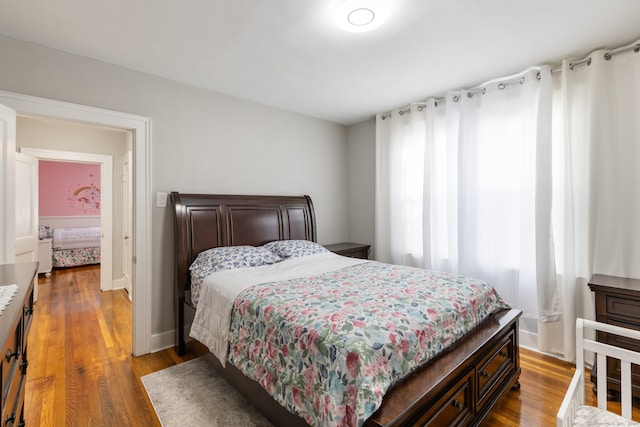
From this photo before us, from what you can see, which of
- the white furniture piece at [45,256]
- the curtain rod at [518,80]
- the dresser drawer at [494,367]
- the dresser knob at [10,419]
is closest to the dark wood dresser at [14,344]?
the dresser knob at [10,419]

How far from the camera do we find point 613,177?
7.39ft

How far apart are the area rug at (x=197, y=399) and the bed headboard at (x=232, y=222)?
674mm

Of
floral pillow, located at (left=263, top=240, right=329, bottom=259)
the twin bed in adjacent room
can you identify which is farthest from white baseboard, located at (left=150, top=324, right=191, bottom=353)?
the twin bed in adjacent room

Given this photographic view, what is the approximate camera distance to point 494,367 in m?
1.81

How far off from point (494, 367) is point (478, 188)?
68.1 inches

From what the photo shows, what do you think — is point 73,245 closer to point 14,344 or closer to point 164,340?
point 164,340

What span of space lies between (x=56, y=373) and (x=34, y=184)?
319cm

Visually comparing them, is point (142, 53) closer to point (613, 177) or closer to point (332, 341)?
point (332, 341)

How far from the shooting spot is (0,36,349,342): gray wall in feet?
7.37

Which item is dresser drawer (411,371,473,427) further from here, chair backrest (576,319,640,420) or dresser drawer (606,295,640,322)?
dresser drawer (606,295,640,322)

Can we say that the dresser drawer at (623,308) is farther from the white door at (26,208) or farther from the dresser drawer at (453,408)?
the white door at (26,208)

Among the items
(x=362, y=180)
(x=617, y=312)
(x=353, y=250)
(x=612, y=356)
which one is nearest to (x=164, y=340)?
(x=353, y=250)

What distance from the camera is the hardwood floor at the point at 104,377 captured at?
185 centimetres

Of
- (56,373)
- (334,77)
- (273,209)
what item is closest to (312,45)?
(334,77)
